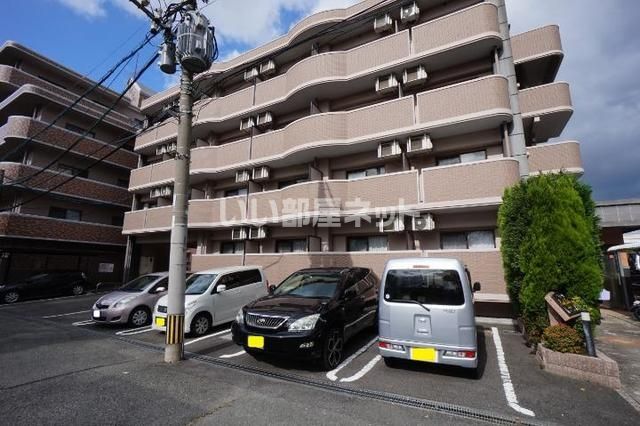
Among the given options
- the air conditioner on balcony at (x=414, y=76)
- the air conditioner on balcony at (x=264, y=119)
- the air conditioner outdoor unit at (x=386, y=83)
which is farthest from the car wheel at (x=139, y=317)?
the air conditioner on balcony at (x=414, y=76)

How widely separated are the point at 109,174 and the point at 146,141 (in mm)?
4910

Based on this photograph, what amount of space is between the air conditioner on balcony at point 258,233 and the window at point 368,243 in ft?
11.4

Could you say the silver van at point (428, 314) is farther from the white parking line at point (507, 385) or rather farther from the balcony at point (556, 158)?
the balcony at point (556, 158)

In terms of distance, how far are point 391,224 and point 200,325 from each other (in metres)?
6.28

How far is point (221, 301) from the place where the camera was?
27.4 ft

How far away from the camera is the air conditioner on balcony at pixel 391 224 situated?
966 centimetres

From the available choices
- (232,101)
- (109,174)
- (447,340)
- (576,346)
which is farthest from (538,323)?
(109,174)

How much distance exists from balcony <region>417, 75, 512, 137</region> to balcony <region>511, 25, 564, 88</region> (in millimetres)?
2274

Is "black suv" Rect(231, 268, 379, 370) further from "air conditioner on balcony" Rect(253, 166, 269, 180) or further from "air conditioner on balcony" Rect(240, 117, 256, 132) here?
"air conditioner on balcony" Rect(240, 117, 256, 132)

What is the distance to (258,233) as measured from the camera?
1260 cm

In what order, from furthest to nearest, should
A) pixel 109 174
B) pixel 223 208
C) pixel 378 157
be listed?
1. pixel 109 174
2. pixel 223 208
3. pixel 378 157

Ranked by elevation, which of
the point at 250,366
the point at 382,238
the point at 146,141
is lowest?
the point at 250,366

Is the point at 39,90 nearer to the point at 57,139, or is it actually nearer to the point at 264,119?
the point at 57,139

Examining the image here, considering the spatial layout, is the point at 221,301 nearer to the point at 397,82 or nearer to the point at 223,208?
the point at 223,208
